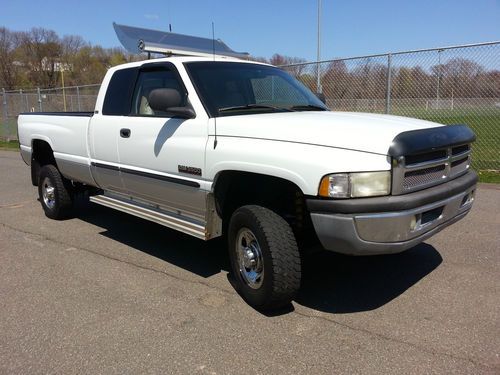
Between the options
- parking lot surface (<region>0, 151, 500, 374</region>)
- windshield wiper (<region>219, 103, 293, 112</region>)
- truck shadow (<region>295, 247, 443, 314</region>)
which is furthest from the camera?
windshield wiper (<region>219, 103, 293, 112</region>)

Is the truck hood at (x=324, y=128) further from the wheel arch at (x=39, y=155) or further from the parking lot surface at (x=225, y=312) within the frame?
the wheel arch at (x=39, y=155)

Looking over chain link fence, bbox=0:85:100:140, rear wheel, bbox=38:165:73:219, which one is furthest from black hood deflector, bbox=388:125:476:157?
chain link fence, bbox=0:85:100:140

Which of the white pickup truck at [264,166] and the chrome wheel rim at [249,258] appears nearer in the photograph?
the white pickup truck at [264,166]

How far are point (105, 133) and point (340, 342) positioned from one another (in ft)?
11.2

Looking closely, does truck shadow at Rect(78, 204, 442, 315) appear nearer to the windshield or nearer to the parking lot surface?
the parking lot surface

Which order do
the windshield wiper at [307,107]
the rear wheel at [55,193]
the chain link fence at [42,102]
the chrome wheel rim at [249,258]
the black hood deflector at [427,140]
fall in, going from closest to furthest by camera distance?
the black hood deflector at [427,140], the chrome wheel rim at [249,258], the windshield wiper at [307,107], the rear wheel at [55,193], the chain link fence at [42,102]

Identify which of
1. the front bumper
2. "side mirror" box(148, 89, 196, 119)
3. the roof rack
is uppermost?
the roof rack

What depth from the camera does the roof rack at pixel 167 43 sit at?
17.8 ft

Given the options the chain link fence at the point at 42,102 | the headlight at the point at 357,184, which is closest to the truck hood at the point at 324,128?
the headlight at the point at 357,184

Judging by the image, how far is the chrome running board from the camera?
413 cm

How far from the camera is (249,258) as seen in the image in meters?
3.76

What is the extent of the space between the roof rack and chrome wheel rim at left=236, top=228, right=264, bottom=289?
245 centimetres

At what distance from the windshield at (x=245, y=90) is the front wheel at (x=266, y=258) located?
1021mm

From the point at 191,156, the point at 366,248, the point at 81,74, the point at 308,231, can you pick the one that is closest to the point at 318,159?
the point at 366,248
